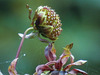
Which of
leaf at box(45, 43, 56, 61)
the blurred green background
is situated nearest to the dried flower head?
leaf at box(45, 43, 56, 61)

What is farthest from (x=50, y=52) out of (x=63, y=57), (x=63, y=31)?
(x=63, y=31)

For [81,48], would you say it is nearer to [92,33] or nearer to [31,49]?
[92,33]

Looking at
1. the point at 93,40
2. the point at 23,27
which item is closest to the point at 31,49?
the point at 23,27

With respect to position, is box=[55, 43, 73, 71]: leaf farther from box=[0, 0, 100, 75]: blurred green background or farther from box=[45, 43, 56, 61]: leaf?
box=[0, 0, 100, 75]: blurred green background

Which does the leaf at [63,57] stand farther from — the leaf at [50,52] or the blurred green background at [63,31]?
the blurred green background at [63,31]

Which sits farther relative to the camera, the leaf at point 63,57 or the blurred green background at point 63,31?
the blurred green background at point 63,31

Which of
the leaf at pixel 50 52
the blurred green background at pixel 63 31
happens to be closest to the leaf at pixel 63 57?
the leaf at pixel 50 52
